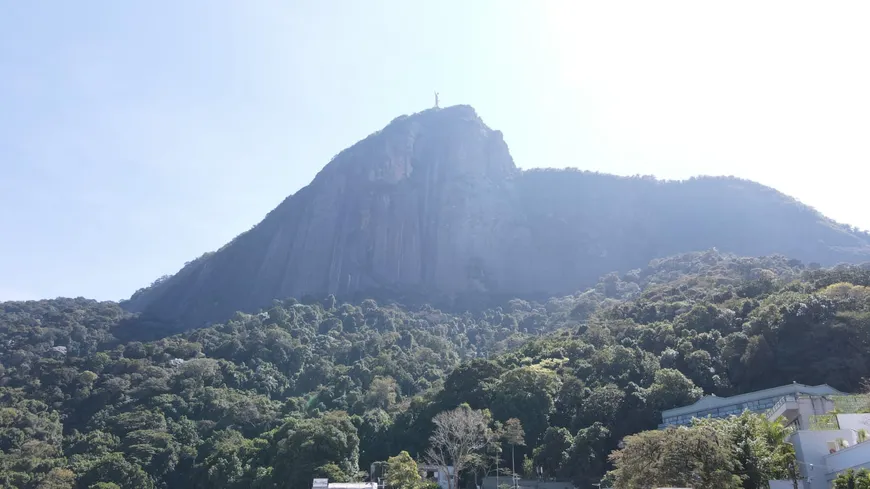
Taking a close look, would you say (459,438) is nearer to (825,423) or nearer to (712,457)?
(825,423)

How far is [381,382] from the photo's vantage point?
70.0m

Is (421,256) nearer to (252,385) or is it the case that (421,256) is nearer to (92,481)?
(252,385)

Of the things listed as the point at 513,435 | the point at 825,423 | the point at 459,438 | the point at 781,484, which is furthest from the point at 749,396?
the point at 459,438

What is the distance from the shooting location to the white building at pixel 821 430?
2480 centimetres

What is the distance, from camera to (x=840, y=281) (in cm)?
5519

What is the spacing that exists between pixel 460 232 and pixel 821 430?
4160 inches

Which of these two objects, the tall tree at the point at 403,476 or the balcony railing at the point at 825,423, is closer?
the balcony railing at the point at 825,423

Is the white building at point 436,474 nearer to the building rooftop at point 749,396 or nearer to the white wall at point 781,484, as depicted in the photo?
the building rooftop at point 749,396

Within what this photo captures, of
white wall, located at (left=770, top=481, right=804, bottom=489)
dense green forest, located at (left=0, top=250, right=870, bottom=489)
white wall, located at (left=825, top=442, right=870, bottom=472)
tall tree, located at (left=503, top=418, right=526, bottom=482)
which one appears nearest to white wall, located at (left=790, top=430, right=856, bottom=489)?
white wall, located at (left=825, top=442, right=870, bottom=472)

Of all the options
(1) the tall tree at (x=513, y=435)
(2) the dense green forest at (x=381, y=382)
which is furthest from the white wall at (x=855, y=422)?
(1) the tall tree at (x=513, y=435)

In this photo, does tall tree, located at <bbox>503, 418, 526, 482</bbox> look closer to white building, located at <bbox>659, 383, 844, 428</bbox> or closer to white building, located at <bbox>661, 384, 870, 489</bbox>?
white building, located at <bbox>659, 383, 844, 428</bbox>

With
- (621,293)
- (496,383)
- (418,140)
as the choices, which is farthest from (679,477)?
(418,140)

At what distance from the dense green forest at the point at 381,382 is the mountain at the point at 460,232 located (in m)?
25.5

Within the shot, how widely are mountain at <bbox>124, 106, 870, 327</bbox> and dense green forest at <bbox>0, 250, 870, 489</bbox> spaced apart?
2554 centimetres
